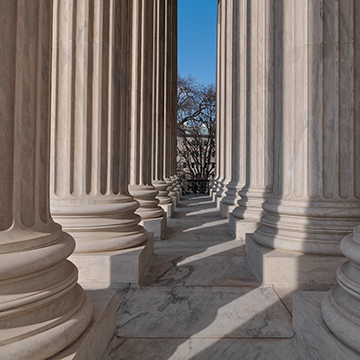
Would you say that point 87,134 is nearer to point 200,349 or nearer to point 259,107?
point 200,349

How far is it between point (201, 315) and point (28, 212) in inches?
405

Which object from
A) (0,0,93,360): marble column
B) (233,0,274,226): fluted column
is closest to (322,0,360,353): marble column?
(233,0,274,226): fluted column

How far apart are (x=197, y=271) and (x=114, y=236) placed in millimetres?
6382

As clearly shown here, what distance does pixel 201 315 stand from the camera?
1714 centimetres

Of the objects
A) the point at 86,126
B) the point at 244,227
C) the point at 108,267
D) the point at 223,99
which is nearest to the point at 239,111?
the point at 244,227

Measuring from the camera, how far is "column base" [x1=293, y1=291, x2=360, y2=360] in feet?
34.3

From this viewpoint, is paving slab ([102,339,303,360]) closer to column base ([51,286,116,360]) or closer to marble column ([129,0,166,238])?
column base ([51,286,116,360])

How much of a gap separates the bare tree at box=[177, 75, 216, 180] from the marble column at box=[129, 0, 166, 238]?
110108 mm

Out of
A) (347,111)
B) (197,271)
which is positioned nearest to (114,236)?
(197,271)

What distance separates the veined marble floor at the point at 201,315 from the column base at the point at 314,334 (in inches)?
26.6

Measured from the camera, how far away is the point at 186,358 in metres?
13.3

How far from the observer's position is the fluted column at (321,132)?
22.2 metres

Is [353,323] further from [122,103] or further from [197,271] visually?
[122,103]

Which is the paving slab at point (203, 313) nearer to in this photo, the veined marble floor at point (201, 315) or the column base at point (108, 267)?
the veined marble floor at point (201, 315)
